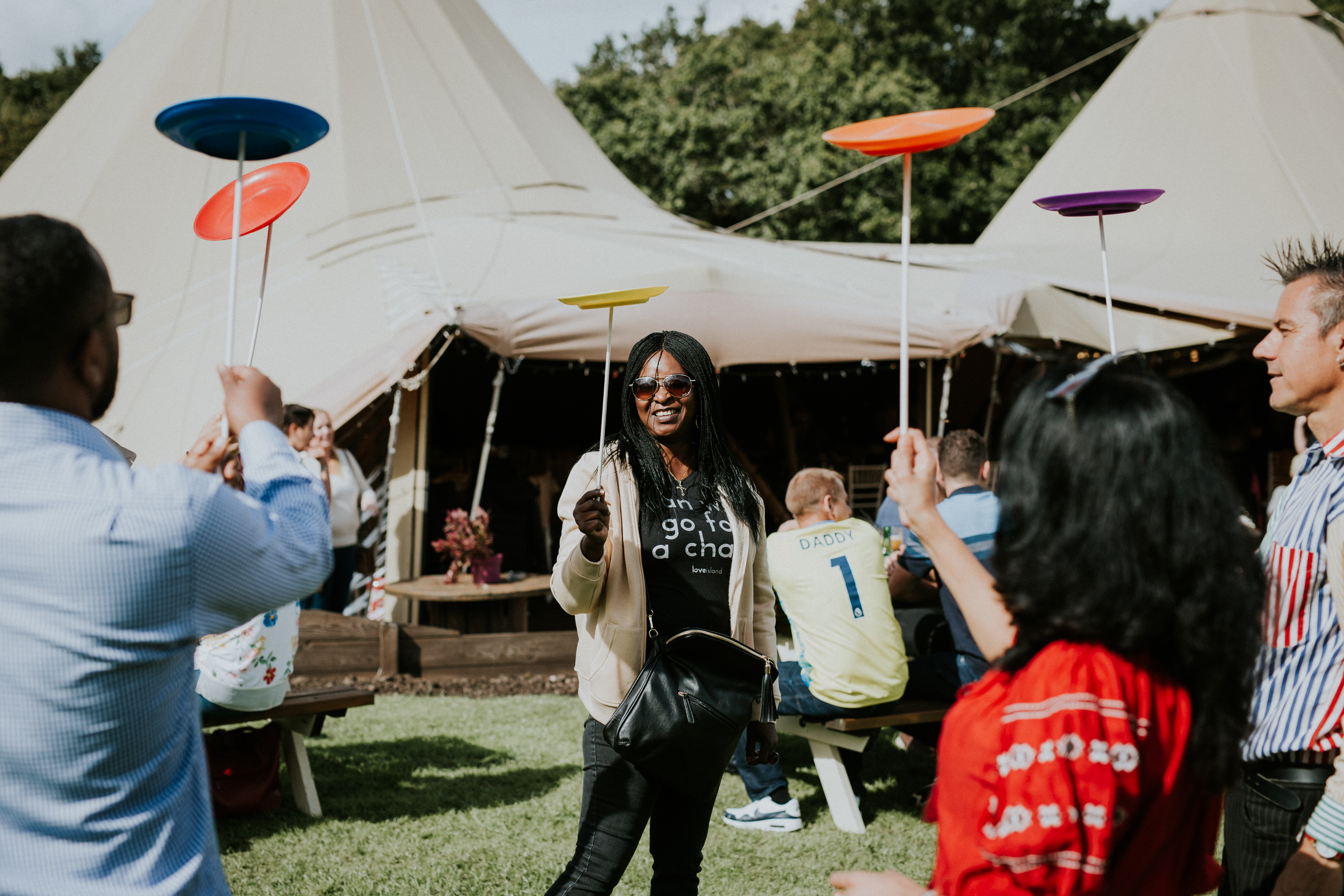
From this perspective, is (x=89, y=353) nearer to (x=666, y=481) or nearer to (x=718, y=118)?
(x=666, y=481)

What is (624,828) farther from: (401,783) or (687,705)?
(401,783)

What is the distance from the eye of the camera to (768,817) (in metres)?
4.48

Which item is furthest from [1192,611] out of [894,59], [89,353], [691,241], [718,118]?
[894,59]

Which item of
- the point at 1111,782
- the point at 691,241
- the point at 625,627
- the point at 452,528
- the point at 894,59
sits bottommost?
the point at 452,528

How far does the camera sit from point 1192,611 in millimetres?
1301

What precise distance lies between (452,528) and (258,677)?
3.68 meters

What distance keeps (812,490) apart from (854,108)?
19674mm

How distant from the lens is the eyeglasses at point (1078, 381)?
1352 mm

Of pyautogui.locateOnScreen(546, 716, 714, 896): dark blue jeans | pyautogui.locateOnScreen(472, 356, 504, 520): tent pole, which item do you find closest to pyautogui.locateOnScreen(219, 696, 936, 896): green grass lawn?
pyautogui.locateOnScreen(546, 716, 714, 896): dark blue jeans

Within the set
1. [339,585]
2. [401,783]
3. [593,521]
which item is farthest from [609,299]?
[339,585]

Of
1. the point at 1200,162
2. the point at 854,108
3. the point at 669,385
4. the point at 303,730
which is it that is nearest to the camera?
the point at 669,385

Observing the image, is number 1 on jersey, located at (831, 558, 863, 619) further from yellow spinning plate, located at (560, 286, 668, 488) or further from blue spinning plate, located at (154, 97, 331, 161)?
blue spinning plate, located at (154, 97, 331, 161)

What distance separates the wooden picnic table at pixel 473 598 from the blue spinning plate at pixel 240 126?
17.9 ft

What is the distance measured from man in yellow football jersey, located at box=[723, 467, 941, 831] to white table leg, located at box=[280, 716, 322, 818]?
1.85 metres
